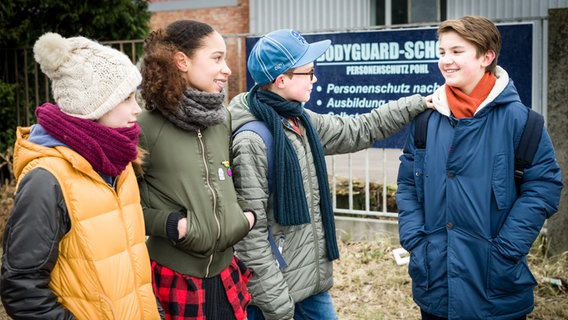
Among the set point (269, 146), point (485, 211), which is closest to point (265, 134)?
point (269, 146)

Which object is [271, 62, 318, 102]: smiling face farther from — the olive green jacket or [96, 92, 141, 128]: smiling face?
[96, 92, 141, 128]: smiling face

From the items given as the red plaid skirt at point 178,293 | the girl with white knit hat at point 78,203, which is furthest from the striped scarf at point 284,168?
the girl with white knit hat at point 78,203

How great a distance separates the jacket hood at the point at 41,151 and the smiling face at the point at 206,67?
706mm

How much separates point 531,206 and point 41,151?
1.90 metres

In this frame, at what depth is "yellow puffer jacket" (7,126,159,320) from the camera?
6.84ft

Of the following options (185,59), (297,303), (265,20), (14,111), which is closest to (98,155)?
(185,59)

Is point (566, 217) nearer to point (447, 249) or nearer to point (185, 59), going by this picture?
point (447, 249)

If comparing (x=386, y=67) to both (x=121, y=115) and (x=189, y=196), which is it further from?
(x=121, y=115)

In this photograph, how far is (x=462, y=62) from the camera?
2.83 m

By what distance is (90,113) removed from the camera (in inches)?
86.6

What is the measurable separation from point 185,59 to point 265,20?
40.6 ft

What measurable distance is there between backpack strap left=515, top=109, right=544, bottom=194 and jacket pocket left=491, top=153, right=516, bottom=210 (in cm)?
4

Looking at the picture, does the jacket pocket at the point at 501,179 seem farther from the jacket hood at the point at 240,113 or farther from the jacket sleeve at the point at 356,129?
the jacket hood at the point at 240,113

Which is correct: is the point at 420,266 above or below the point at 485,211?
below
